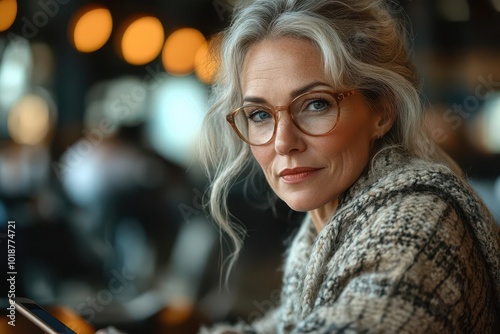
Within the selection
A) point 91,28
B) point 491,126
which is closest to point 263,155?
point 491,126

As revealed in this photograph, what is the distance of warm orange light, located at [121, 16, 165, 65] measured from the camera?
5340mm

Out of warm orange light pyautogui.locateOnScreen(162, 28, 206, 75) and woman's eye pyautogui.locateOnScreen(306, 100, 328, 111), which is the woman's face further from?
warm orange light pyautogui.locateOnScreen(162, 28, 206, 75)

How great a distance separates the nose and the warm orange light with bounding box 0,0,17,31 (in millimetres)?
3631

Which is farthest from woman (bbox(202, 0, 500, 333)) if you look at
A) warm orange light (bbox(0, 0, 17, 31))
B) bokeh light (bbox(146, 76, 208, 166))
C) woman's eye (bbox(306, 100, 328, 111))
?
bokeh light (bbox(146, 76, 208, 166))

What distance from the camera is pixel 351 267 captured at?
1217 mm

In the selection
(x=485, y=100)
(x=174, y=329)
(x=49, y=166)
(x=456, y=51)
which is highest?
(x=456, y=51)

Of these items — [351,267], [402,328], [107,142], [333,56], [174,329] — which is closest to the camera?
[402,328]

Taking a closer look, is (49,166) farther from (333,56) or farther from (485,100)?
(333,56)

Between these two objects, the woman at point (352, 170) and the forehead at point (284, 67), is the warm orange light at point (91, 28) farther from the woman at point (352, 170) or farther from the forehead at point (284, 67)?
the forehead at point (284, 67)

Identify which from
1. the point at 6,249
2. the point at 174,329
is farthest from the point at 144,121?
the point at 6,249

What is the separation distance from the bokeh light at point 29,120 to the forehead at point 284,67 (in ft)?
12.6

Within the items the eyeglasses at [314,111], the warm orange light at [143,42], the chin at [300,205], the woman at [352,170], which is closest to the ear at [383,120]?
the woman at [352,170]

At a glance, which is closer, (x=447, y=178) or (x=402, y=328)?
(x=402, y=328)

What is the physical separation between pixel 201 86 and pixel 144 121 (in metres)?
0.51
